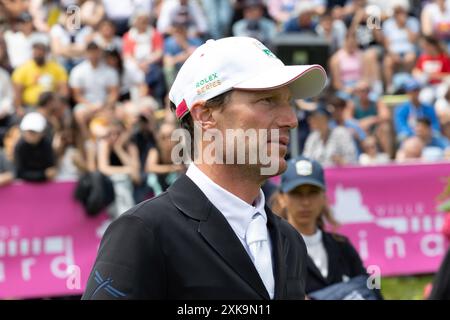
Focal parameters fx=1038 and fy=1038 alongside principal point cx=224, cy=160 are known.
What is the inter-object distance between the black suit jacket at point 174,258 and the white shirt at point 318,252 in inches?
105

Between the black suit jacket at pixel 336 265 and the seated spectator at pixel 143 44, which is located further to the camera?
the seated spectator at pixel 143 44

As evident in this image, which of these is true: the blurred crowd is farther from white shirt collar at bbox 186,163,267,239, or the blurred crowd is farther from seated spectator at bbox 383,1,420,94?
white shirt collar at bbox 186,163,267,239

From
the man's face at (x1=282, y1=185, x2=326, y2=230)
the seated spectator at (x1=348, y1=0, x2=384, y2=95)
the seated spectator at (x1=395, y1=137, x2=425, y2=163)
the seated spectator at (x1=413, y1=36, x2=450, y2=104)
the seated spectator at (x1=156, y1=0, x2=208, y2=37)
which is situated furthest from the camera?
the seated spectator at (x1=348, y1=0, x2=384, y2=95)

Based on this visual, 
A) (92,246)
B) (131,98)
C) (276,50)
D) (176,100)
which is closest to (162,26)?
(131,98)

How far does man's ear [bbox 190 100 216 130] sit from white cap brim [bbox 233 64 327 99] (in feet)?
0.40

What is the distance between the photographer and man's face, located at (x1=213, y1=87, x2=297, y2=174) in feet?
9.71

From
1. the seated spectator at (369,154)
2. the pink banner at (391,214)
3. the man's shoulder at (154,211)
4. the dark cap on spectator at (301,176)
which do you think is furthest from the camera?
the seated spectator at (369,154)

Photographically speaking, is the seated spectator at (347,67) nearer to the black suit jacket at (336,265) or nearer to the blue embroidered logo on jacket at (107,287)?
the black suit jacket at (336,265)

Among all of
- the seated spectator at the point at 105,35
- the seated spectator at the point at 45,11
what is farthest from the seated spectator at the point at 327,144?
the seated spectator at the point at 45,11

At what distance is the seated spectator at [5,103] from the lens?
12.4 meters

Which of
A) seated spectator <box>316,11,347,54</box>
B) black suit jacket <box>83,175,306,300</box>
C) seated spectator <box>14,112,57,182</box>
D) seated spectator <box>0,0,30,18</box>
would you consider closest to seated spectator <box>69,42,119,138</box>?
seated spectator <box>0,0,30,18</box>

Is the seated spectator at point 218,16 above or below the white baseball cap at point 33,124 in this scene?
above

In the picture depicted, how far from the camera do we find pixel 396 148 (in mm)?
14086

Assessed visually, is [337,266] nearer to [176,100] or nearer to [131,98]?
[176,100]
